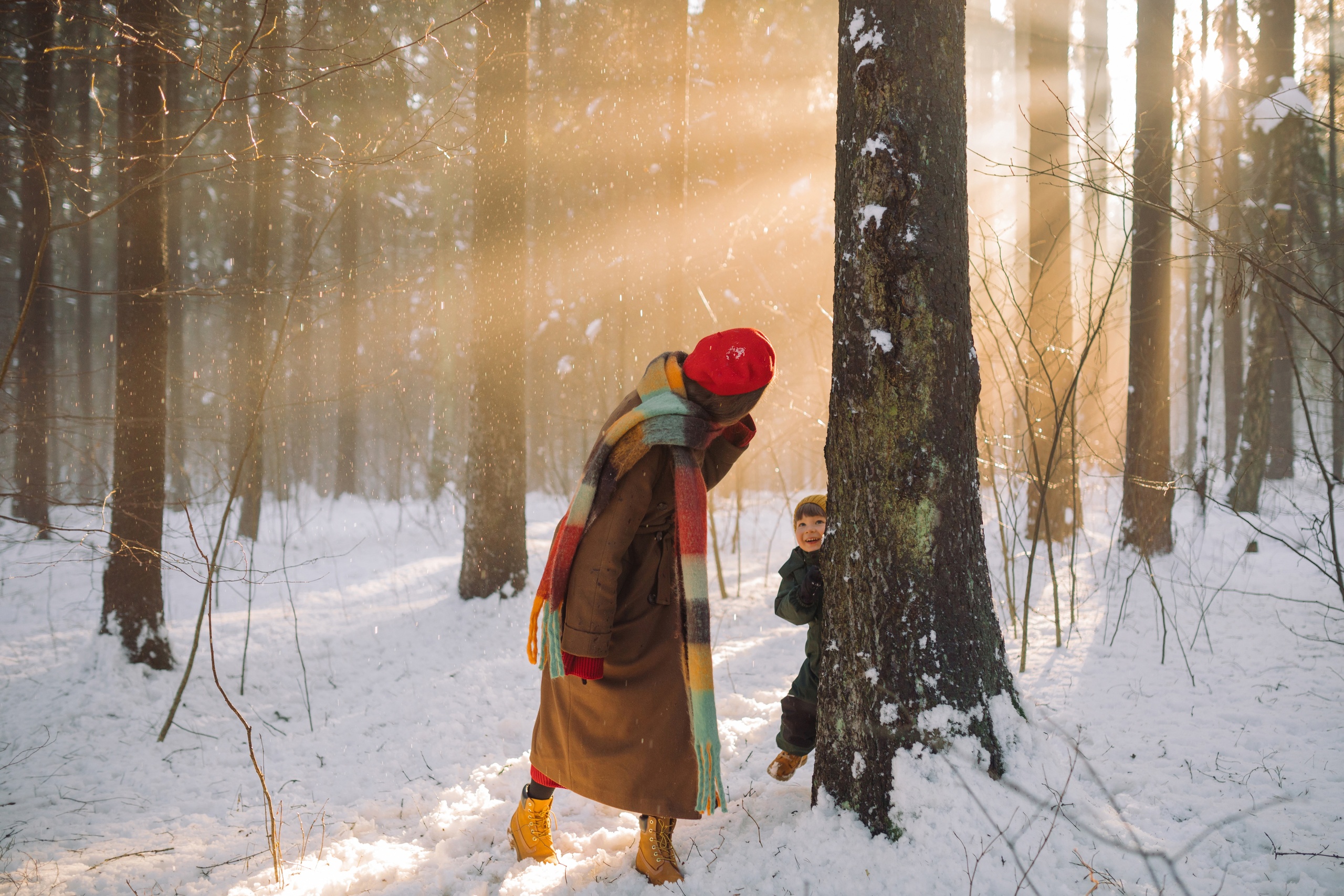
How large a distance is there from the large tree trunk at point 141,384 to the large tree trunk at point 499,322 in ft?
7.99

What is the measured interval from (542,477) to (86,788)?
16220 millimetres

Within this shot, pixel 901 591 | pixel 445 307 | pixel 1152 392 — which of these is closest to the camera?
pixel 901 591

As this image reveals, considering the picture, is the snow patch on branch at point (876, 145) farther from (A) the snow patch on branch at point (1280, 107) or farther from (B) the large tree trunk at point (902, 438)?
(A) the snow patch on branch at point (1280, 107)

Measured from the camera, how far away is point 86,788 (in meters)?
3.63

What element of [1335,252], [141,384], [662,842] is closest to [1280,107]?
[1335,252]

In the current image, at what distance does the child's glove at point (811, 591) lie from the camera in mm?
2676

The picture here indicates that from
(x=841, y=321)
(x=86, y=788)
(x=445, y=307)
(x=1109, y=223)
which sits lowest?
(x=86, y=788)

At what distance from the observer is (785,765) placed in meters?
2.83

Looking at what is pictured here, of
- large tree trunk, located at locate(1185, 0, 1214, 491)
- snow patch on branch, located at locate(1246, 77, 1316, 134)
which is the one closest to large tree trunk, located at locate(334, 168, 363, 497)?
large tree trunk, located at locate(1185, 0, 1214, 491)

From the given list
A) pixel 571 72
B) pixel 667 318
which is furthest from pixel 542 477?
pixel 667 318

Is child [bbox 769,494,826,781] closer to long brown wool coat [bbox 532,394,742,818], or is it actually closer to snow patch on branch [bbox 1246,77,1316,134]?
long brown wool coat [bbox 532,394,742,818]

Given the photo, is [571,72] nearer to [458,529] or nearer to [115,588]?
[458,529]

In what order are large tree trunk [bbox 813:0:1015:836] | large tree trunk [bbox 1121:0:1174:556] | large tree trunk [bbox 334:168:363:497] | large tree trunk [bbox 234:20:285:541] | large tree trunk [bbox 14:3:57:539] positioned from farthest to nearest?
1. large tree trunk [bbox 334:168:363:497]
2. large tree trunk [bbox 1121:0:1174:556]
3. large tree trunk [bbox 234:20:285:541]
4. large tree trunk [bbox 14:3:57:539]
5. large tree trunk [bbox 813:0:1015:836]

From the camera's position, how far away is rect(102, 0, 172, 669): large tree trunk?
16.5ft
